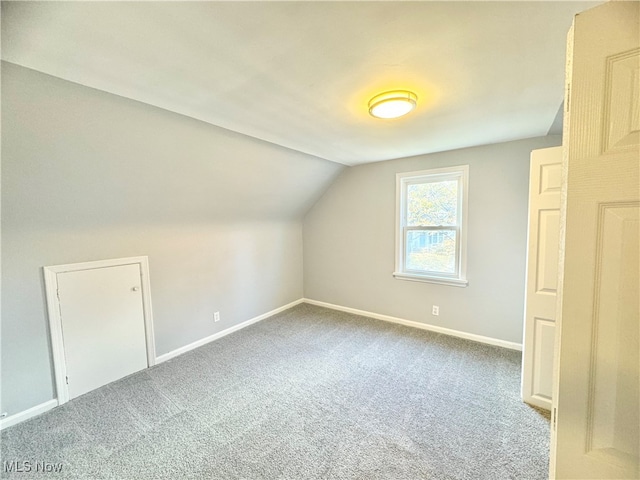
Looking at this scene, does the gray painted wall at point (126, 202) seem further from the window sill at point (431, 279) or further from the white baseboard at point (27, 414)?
the window sill at point (431, 279)

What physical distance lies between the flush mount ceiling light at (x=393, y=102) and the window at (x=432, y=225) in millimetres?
1636

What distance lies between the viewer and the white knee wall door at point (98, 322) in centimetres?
212

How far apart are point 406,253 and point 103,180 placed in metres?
3.30

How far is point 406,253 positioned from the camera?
352cm

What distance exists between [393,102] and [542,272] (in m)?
1.67

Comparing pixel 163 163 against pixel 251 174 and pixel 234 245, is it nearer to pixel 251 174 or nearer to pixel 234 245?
pixel 251 174

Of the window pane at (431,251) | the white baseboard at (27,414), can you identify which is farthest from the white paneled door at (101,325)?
the window pane at (431,251)

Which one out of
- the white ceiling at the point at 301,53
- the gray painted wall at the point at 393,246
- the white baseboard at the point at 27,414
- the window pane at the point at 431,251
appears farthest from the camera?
the window pane at the point at 431,251

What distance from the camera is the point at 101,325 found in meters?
2.35

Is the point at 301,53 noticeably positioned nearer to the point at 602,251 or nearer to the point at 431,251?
the point at 602,251

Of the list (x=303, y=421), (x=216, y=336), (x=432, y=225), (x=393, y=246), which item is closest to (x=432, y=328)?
(x=393, y=246)

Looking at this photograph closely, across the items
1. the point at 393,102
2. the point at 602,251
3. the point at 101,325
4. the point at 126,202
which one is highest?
the point at 393,102

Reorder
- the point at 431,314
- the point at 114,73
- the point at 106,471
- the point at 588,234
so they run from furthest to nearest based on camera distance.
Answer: the point at 431,314
the point at 106,471
the point at 114,73
the point at 588,234

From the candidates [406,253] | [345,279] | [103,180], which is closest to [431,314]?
[406,253]
